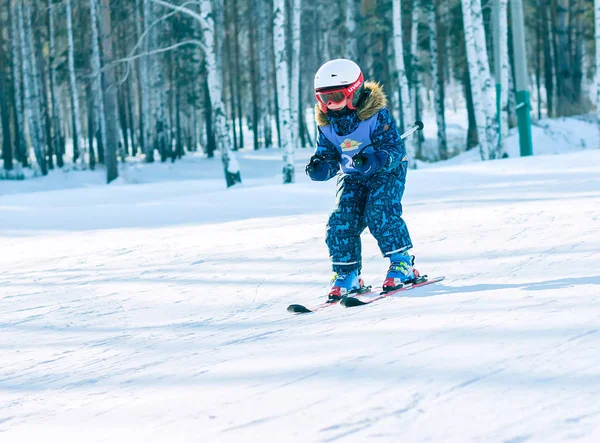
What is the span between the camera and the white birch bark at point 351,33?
20172 millimetres

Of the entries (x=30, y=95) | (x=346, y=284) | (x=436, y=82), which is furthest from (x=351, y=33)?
(x=346, y=284)

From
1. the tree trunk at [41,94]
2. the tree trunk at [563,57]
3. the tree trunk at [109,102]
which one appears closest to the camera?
the tree trunk at [109,102]

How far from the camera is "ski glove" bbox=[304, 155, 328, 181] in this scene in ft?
15.4

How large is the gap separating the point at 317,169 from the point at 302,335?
1320mm

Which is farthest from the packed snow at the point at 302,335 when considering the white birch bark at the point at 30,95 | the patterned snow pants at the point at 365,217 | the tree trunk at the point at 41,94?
the tree trunk at the point at 41,94

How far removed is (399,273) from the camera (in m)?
4.79

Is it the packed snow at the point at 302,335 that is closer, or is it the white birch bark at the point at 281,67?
the packed snow at the point at 302,335

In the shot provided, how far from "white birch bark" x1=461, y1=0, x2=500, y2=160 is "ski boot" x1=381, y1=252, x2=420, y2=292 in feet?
38.0

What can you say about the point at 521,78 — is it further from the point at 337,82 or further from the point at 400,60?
the point at 337,82

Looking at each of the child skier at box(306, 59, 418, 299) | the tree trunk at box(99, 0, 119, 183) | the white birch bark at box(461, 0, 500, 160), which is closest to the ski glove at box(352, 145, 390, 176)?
the child skier at box(306, 59, 418, 299)

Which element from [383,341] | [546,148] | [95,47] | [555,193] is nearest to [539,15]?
[546,148]

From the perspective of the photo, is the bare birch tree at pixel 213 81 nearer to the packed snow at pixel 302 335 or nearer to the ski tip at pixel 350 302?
the packed snow at pixel 302 335

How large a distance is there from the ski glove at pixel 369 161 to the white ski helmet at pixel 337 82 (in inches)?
13.2

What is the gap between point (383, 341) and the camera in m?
3.34
